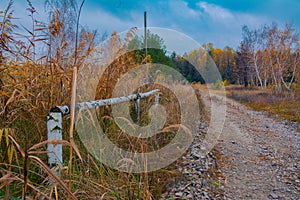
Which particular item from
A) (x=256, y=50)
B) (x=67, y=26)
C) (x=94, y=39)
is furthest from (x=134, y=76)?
(x=256, y=50)

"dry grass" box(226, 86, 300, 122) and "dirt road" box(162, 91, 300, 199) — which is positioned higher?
"dry grass" box(226, 86, 300, 122)

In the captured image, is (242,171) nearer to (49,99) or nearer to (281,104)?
(49,99)

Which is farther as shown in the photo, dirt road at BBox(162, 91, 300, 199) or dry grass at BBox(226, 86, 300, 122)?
dry grass at BBox(226, 86, 300, 122)

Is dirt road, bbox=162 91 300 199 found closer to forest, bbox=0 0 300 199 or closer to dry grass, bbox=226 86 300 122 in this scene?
forest, bbox=0 0 300 199

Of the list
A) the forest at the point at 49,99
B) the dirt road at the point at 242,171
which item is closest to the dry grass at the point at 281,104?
the dirt road at the point at 242,171

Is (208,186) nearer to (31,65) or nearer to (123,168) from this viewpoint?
(123,168)

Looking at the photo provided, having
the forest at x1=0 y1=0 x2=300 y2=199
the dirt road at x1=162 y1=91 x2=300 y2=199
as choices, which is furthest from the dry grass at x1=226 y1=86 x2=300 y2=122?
the forest at x1=0 y1=0 x2=300 y2=199

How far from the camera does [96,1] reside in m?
2.56

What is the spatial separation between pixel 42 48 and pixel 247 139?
13.8 ft

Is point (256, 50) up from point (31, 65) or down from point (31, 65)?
up

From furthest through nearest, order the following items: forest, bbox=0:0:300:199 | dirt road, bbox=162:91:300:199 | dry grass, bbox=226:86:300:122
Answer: dry grass, bbox=226:86:300:122 < dirt road, bbox=162:91:300:199 < forest, bbox=0:0:300:199

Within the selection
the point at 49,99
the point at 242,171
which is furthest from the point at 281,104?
the point at 49,99

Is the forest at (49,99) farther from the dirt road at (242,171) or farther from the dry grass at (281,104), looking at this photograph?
the dry grass at (281,104)

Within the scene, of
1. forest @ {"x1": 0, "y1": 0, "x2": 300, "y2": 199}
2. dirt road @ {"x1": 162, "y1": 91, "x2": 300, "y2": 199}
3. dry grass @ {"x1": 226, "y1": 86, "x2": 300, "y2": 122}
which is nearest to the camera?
forest @ {"x1": 0, "y1": 0, "x2": 300, "y2": 199}
